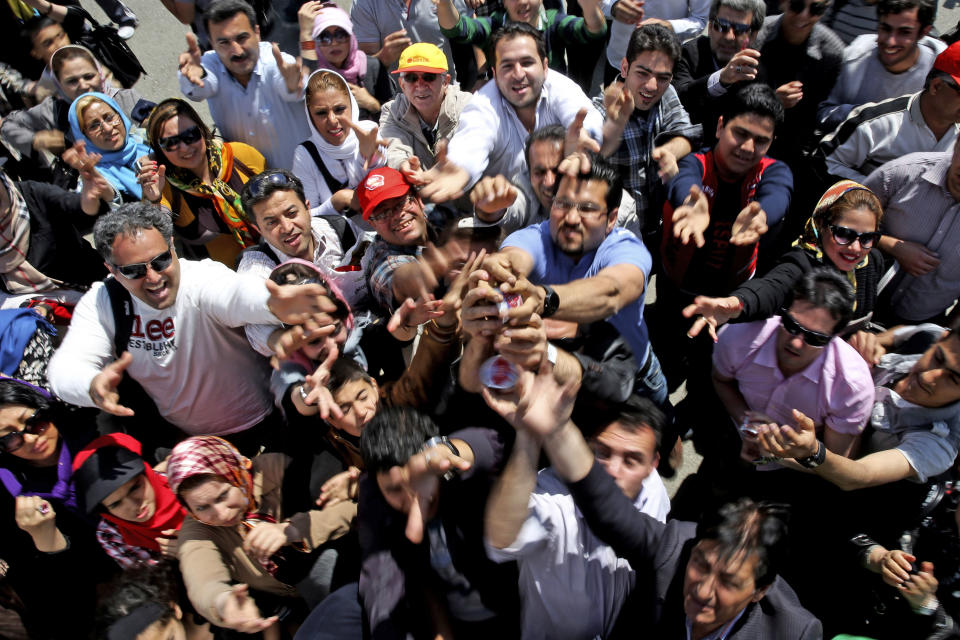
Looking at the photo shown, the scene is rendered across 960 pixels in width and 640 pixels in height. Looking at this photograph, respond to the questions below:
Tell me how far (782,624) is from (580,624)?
59cm

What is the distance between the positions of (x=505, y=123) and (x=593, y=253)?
3.77 feet

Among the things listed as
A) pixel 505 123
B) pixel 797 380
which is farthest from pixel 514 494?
pixel 505 123

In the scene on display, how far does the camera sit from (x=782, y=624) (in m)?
1.81

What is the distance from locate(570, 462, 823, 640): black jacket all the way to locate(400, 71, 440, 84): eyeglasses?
2727 millimetres

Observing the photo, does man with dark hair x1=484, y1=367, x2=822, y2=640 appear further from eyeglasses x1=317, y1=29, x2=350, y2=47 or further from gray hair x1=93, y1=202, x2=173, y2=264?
eyeglasses x1=317, y1=29, x2=350, y2=47

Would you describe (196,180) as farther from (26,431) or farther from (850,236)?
(850,236)

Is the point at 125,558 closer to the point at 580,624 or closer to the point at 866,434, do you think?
Result: the point at 580,624

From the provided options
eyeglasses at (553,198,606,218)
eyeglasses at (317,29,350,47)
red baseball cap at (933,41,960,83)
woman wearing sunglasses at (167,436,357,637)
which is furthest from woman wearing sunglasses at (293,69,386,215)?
red baseball cap at (933,41,960,83)

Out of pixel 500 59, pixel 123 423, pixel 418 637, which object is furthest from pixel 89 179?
pixel 418 637

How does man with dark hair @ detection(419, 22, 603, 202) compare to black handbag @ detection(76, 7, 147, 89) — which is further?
black handbag @ detection(76, 7, 147, 89)

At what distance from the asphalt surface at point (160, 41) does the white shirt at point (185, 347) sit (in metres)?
4.06

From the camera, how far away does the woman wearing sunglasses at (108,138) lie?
3744mm

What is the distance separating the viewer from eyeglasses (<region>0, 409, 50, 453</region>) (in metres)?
2.42

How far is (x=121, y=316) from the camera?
8.61 ft
